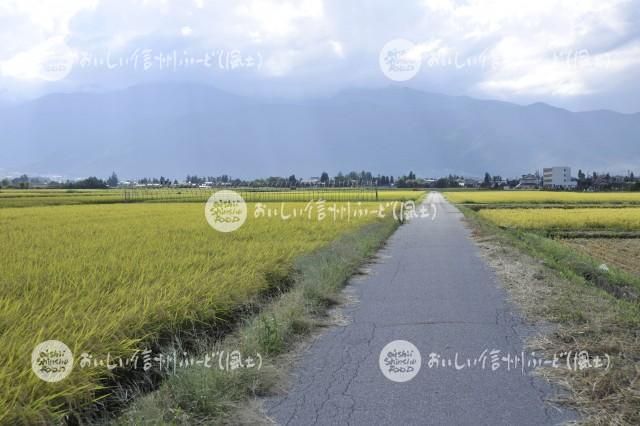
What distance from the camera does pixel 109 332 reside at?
4512mm

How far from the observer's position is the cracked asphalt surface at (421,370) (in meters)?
A: 3.75

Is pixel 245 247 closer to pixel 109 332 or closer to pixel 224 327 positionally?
pixel 224 327

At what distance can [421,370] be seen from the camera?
4711mm

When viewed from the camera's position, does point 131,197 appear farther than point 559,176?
No

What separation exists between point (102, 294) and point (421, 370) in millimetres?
3741

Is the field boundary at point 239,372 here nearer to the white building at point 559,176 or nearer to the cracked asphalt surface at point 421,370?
the cracked asphalt surface at point 421,370

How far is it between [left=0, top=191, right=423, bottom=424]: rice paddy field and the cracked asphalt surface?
55.2 inches

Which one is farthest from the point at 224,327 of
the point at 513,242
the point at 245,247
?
the point at 513,242

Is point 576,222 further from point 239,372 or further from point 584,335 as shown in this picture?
point 239,372

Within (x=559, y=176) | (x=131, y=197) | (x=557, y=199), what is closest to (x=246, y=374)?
(x=131, y=197)

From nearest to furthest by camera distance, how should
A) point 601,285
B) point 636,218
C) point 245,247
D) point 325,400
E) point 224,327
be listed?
point 325,400 < point 224,327 < point 601,285 < point 245,247 < point 636,218

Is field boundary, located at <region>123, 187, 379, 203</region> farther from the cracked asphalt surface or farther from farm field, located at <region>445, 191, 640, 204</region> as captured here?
the cracked asphalt surface

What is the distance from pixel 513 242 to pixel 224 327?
41.9 feet

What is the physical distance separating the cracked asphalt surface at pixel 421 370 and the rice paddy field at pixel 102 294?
140 cm
